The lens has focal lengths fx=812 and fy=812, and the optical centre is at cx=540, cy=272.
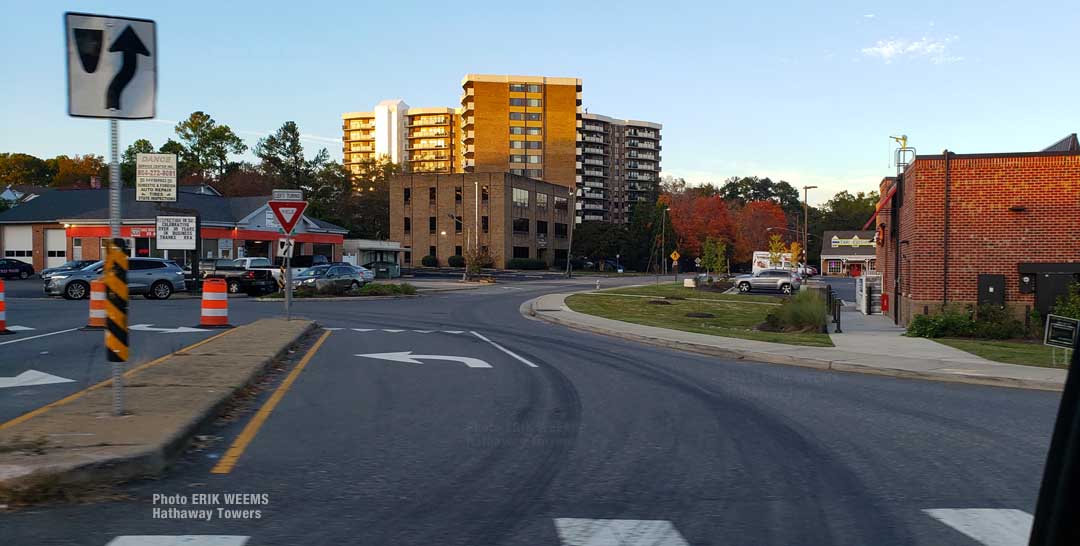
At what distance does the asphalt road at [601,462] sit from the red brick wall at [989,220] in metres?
10.9

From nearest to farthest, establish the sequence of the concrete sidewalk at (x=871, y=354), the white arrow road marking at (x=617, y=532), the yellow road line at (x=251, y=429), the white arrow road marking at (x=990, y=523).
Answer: the white arrow road marking at (x=617, y=532) < the white arrow road marking at (x=990, y=523) < the yellow road line at (x=251, y=429) < the concrete sidewalk at (x=871, y=354)

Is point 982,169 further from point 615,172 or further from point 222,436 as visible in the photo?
point 615,172

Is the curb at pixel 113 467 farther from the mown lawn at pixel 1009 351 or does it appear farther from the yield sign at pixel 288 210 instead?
the mown lawn at pixel 1009 351

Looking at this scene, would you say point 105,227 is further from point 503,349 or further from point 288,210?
point 503,349

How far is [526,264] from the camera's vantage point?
3629 inches

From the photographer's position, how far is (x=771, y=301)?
3941 cm

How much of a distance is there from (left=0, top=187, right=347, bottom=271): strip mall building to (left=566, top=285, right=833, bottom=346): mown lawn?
30.8m

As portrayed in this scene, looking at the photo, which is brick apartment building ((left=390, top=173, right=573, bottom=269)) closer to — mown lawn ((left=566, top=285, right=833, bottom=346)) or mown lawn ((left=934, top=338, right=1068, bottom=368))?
mown lawn ((left=566, top=285, right=833, bottom=346))

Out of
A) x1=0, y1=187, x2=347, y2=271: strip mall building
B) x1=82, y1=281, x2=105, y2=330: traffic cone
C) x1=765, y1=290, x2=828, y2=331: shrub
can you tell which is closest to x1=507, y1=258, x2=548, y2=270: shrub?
x1=0, y1=187, x2=347, y2=271: strip mall building

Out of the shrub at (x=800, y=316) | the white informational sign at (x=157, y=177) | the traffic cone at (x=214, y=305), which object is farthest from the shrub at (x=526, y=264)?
the traffic cone at (x=214, y=305)

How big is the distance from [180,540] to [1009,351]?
1640cm

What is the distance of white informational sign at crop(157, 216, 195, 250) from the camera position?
3809cm

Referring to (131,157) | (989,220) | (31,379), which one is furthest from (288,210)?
(131,157)

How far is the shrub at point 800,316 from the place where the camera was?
2209 cm
